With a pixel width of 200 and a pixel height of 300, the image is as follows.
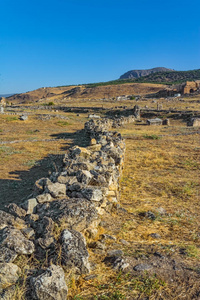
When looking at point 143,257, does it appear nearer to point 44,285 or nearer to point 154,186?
point 44,285

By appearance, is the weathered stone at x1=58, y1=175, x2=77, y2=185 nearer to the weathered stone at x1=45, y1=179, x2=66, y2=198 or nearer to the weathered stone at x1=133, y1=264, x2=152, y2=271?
the weathered stone at x1=45, y1=179, x2=66, y2=198

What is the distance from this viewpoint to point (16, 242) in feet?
10.8

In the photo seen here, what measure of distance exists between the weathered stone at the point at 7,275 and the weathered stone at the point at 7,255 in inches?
3.4

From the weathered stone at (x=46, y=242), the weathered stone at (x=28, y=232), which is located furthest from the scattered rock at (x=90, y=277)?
the weathered stone at (x=28, y=232)

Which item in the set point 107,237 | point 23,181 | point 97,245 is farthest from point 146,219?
point 23,181

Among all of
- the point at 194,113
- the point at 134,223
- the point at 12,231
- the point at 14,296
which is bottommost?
the point at 134,223

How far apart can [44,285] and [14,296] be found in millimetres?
337

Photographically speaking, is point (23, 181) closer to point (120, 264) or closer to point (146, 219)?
point (146, 219)

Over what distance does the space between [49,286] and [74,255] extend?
25.2 inches

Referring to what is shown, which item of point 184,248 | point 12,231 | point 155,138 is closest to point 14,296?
point 12,231

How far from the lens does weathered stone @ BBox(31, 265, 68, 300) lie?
2721 mm

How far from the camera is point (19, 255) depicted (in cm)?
330

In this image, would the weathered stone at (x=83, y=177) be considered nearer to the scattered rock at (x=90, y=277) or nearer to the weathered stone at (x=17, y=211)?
the weathered stone at (x=17, y=211)

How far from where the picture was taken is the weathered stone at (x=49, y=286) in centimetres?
272
